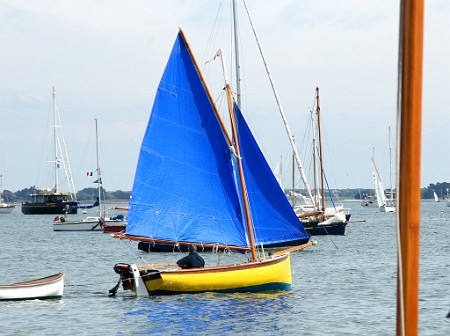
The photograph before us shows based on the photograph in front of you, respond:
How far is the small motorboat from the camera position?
29828 millimetres

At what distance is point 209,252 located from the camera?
58031 millimetres

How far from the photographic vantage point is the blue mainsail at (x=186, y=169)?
32375 millimetres

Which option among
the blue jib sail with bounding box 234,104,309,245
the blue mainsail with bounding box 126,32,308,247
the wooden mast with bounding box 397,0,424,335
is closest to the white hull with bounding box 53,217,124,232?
the blue jib sail with bounding box 234,104,309,245

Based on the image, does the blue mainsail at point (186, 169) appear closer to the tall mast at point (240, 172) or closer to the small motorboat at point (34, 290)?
the tall mast at point (240, 172)

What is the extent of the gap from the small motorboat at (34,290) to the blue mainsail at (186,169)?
3.49 meters

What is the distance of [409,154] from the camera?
6301 mm

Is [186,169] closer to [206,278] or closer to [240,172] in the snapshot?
[240,172]

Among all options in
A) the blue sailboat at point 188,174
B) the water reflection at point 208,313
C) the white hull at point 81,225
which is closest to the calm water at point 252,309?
the water reflection at point 208,313

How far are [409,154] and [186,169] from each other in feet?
87.6

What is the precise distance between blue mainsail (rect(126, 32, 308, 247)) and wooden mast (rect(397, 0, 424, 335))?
85.3 feet

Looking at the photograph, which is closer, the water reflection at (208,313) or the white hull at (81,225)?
the water reflection at (208,313)

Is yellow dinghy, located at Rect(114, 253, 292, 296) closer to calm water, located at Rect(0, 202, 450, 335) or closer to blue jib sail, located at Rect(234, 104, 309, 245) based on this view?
calm water, located at Rect(0, 202, 450, 335)

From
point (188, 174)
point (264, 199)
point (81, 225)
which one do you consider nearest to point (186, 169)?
point (188, 174)

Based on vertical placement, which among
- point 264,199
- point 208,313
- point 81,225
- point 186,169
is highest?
point 186,169
